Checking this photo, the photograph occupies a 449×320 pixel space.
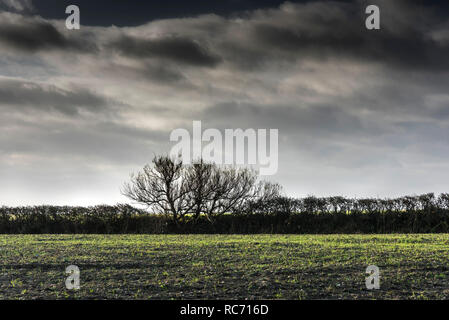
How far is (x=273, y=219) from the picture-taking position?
3275 cm

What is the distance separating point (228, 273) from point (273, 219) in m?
21.2

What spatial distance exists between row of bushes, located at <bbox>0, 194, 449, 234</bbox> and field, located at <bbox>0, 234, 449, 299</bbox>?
45.8ft

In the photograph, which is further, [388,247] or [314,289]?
[388,247]

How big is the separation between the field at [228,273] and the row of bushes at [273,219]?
14.0m

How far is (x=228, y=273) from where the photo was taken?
11836 mm

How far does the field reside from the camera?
9.70 metres

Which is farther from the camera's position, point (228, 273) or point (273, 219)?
point (273, 219)

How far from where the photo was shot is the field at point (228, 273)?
31.8 feet

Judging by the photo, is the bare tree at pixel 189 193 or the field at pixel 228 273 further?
the bare tree at pixel 189 193

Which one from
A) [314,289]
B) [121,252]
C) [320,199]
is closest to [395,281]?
[314,289]

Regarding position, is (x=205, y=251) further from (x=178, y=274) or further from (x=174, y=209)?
(x=174, y=209)
